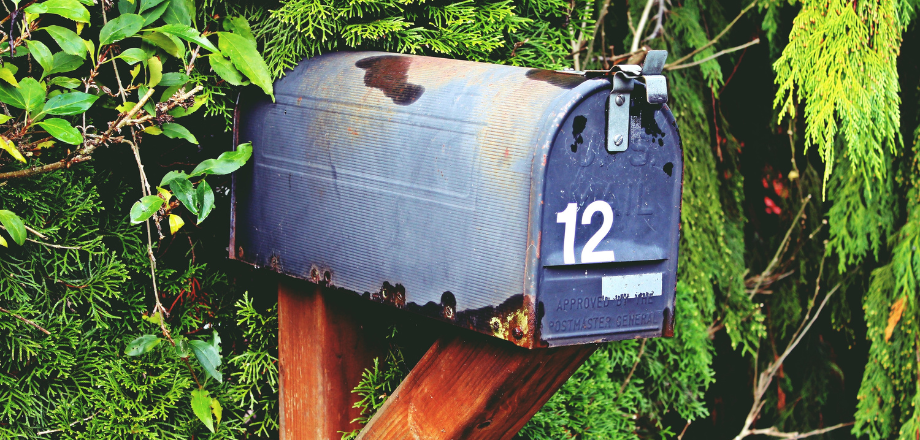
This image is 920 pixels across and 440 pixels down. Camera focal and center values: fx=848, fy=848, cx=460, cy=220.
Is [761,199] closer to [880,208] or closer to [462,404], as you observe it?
[880,208]

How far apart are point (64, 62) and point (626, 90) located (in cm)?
84

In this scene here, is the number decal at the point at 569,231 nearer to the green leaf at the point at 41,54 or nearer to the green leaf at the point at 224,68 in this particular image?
the green leaf at the point at 224,68

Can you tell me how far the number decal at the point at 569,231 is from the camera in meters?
1.07

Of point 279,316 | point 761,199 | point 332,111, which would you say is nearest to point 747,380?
point 761,199

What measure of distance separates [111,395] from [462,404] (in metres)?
0.64

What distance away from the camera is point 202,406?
147 centimetres

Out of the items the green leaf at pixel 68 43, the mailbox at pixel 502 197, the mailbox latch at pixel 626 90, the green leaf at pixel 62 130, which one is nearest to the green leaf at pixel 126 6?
the green leaf at pixel 68 43

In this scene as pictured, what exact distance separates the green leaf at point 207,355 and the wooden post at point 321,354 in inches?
6.6

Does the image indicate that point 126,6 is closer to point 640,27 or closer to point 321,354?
point 321,354

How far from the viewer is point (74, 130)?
124 cm

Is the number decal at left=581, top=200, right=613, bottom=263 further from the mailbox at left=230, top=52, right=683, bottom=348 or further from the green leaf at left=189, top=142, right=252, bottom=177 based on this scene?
the green leaf at left=189, top=142, right=252, bottom=177

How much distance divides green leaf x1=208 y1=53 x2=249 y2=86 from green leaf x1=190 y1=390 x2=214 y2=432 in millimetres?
542

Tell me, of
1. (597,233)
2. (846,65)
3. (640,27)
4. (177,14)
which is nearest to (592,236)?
(597,233)

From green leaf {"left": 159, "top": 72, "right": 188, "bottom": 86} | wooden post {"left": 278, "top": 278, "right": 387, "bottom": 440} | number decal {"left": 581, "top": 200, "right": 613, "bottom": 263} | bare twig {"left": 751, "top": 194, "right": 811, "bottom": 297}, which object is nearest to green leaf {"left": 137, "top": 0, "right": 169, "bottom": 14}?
green leaf {"left": 159, "top": 72, "right": 188, "bottom": 86}
